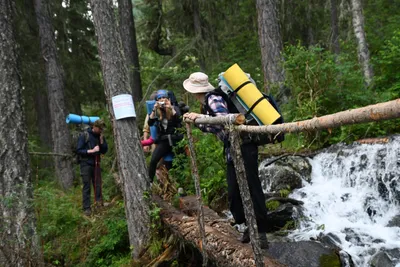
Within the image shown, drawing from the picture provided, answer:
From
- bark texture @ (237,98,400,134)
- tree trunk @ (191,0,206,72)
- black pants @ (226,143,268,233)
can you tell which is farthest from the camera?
tree trunk @ (191,0,206,72)

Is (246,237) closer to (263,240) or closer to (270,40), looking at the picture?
(263,240)

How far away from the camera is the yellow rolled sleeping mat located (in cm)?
362

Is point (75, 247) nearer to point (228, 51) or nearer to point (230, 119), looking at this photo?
point (230, 119)

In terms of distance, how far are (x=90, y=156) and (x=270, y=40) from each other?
600 centimetres

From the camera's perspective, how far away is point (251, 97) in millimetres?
3732

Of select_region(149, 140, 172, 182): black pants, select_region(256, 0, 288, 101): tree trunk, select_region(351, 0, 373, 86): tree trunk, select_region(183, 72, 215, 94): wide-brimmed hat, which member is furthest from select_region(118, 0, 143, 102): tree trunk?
select_region(183, 72, 215, 94): wide-brimmed hat

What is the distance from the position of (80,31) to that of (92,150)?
9151 millimetres

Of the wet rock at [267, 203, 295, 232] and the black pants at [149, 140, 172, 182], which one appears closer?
the wet rock at [267, 203, 295, 232]

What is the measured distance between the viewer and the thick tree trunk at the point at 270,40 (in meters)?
11.0

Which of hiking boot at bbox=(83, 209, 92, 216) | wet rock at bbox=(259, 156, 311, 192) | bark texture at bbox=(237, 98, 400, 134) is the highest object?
bark texture at bbox=(237, 98, 400, 134)

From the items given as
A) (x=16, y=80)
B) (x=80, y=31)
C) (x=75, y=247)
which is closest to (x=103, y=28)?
(x=16, y=80)

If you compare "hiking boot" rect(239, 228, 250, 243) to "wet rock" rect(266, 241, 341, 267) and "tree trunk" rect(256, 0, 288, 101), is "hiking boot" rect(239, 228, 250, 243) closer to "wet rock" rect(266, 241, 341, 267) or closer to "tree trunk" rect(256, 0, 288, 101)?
"wet rock" rect(266, 241, 341, 267)

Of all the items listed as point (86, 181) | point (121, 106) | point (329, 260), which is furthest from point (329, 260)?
point (86, 181)

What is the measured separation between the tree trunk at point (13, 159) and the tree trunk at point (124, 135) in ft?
6.13
